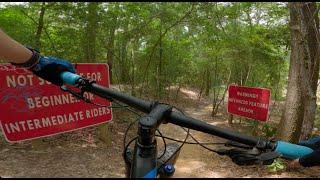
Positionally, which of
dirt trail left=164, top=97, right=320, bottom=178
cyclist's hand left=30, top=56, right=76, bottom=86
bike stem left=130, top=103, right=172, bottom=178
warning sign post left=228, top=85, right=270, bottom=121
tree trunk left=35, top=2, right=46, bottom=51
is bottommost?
dirt trail left=164, top=97, right=320, bottom=178

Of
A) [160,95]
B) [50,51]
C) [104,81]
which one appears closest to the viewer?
[104,81]

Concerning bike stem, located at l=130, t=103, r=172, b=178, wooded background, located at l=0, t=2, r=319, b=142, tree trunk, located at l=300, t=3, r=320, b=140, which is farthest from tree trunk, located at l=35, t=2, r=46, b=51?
bike stem, located at l=130, t=103, r=172, b=178

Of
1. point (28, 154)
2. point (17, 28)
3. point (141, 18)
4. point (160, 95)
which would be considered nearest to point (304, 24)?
point (141, 18)

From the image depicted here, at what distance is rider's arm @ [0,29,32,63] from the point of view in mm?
1430

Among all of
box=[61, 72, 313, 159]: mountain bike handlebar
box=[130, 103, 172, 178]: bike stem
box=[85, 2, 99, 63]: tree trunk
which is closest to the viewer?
box=[130, 103, 172, 178]: bike stem

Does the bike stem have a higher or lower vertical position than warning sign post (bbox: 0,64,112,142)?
higher

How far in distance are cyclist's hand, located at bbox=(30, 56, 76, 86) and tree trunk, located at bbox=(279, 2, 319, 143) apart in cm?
636

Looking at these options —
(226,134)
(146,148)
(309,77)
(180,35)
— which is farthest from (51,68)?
(180,35)

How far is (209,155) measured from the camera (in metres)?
8.77

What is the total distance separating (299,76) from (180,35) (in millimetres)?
11186

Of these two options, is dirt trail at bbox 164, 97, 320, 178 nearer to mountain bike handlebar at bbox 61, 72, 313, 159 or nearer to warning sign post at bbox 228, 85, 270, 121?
warning sign post at bbox 228, 85, 270, 121

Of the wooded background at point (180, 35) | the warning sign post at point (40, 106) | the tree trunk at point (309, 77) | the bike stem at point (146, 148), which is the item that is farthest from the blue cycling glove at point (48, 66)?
the tree trunk at point (309, 77)

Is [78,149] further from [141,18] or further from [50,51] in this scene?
[141,18]

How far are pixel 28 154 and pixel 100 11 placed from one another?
14.1 ft
